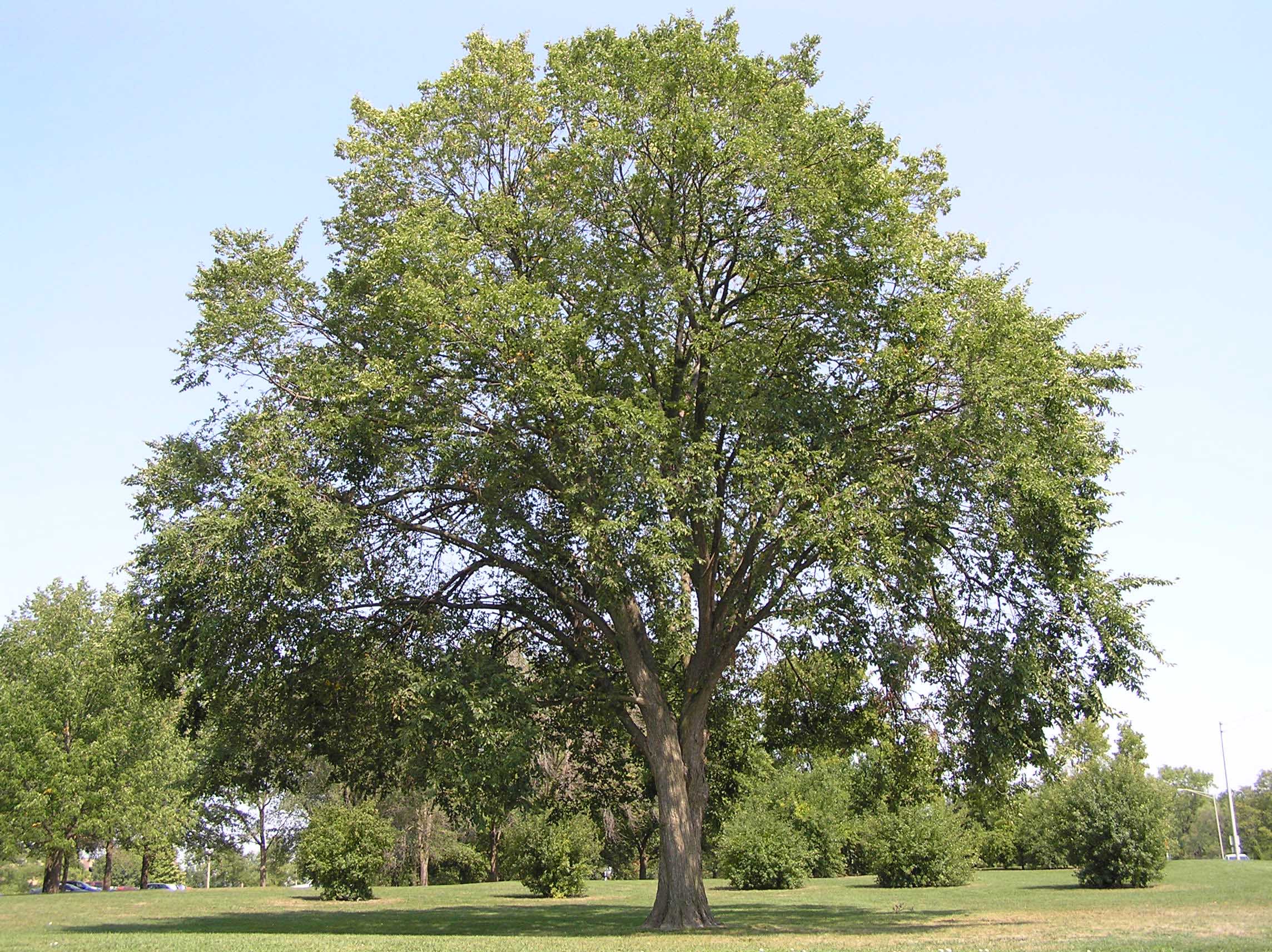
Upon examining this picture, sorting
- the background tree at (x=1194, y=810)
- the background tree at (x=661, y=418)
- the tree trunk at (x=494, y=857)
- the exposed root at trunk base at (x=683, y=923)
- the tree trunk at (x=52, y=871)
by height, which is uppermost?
the background tree at (x=661, y=418)

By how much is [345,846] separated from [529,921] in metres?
13.5

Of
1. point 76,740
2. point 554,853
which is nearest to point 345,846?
point 554,853

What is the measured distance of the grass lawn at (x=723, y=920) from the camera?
44.3 feet

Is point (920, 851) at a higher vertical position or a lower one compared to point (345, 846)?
lower

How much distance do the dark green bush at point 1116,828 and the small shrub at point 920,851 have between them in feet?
15.6

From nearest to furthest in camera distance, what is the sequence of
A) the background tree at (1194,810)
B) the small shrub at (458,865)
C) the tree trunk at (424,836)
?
1. the tree trunk at (424,836)
2. the small shrub at (458,865)
3. the background tree at (1194,810)

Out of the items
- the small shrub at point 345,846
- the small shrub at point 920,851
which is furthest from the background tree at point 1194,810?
the small shrub at point 345,846

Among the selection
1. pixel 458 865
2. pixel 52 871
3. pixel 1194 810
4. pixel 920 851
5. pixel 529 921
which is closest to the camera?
pixel 529 921

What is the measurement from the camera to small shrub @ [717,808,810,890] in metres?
35.7

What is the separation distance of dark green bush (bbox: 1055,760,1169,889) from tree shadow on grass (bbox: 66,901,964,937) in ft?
32.7

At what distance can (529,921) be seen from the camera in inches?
877

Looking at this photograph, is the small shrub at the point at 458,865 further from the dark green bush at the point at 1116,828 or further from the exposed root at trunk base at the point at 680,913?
the exposed root at trunk base at the point at 680,913

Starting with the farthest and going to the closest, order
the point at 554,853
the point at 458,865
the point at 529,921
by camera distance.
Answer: the point at 458,865 → the point at 554,853 → the point at 529,921

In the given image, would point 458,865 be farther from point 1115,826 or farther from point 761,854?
point 1115,826
